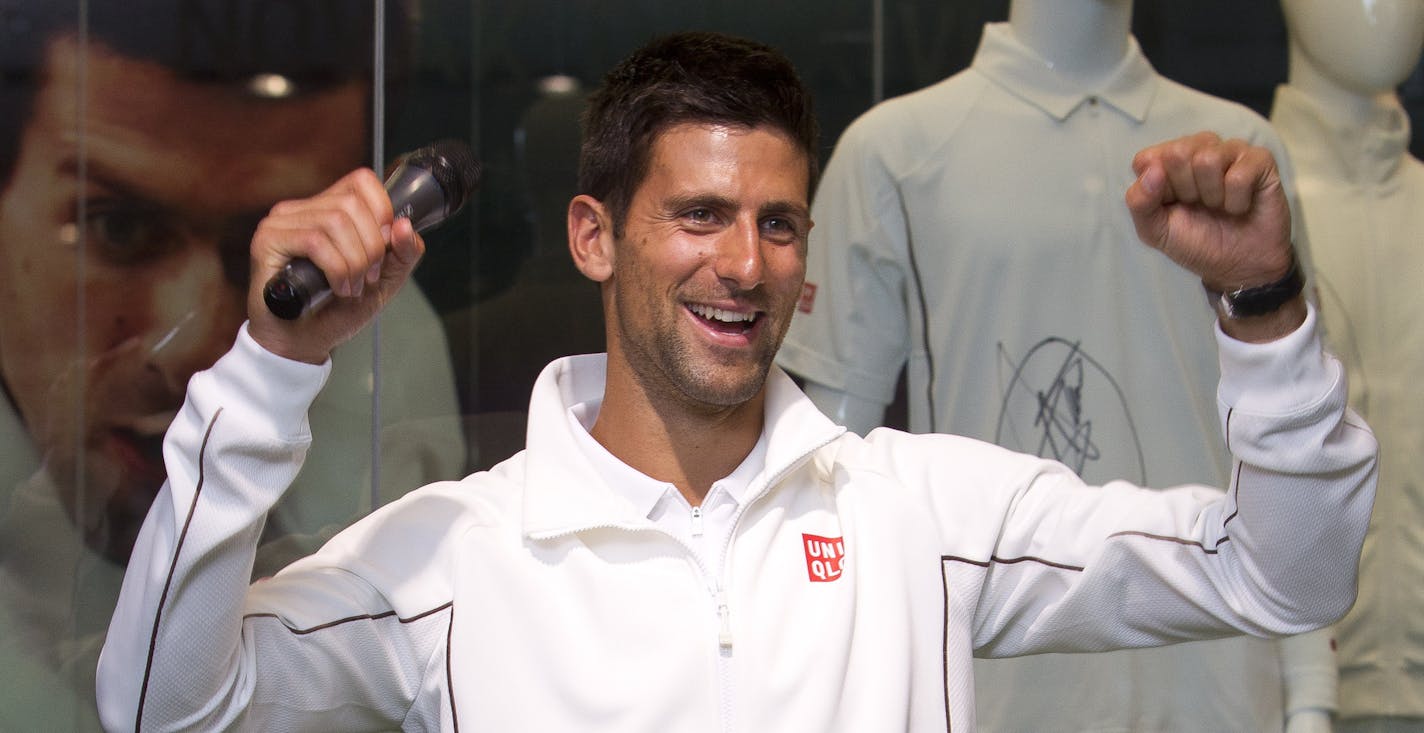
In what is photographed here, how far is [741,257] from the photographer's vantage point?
158 cm

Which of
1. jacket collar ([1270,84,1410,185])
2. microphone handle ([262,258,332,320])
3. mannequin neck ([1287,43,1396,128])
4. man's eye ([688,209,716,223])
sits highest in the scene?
microphone handle ([262,258,332,320])

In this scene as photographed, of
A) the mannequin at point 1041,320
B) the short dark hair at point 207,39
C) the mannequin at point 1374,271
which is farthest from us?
the mannequin at point 1374,271

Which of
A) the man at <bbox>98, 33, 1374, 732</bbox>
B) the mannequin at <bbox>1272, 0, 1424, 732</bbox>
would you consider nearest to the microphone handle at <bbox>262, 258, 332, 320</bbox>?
the man at <bbox>98, 33, 1374, 732</bbox>

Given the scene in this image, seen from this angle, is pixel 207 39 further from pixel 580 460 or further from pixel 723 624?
pixel 723 624

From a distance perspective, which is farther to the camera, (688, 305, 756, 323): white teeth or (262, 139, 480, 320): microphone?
(688, 305, 756, 323): white teeth

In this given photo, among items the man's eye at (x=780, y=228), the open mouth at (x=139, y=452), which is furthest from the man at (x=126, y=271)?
the man's eye at (x=780, y=228)

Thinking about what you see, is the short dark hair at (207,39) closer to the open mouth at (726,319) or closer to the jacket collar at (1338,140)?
the open mouth at (726,319)

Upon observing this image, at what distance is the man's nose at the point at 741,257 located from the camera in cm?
157

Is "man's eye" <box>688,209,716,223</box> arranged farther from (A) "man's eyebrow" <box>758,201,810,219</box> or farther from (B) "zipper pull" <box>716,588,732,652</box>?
(B) "zipper pull" <box>716,588,732,652</box>

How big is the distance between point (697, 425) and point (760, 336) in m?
0.12

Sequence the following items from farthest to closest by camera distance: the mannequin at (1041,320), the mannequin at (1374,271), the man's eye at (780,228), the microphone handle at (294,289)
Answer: the mannequin at (1374,271)
the mannequin at (1041,320)
the man's eye at (780,228)
the microphone handle at (294,289)

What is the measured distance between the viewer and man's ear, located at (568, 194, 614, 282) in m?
1.75

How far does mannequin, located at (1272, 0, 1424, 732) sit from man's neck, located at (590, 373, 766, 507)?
1279mm

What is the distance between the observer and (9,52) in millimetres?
2164
